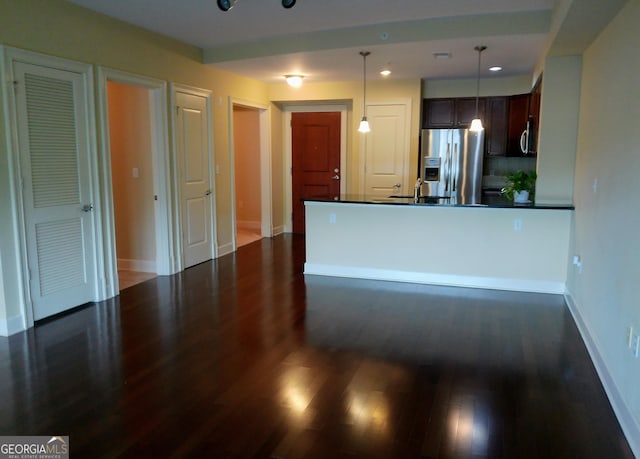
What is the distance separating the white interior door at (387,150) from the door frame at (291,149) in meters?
0.64

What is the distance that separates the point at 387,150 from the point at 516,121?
180cm

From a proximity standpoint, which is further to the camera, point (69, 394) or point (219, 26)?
point (219, 26)

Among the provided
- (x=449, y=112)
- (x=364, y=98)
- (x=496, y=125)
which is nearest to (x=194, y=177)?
(x=364, y=98)

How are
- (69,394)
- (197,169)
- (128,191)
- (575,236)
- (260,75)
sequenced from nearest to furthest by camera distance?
(69,394), (575,236), (128,191), (197,169), (260,75)

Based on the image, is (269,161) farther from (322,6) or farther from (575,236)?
(575,236)

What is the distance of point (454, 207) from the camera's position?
4.86 metres

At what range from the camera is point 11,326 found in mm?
3607

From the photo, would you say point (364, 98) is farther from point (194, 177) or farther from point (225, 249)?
point (225, 249)

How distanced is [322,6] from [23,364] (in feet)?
11.7

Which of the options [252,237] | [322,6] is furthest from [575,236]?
[252,237]

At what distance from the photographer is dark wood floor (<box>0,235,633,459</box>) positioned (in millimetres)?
2250

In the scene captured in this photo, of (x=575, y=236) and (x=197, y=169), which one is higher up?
(x=197, y=169)

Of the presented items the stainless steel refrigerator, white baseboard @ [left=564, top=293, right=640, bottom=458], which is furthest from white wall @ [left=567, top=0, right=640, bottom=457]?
the stainless steel refrigerator

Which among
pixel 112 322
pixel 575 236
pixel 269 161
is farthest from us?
pixel 269 161
